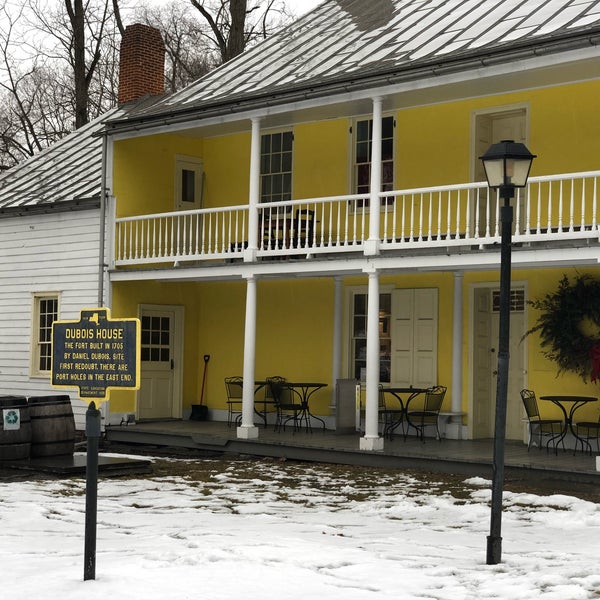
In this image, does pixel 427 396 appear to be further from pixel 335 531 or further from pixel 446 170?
pixel 335 531

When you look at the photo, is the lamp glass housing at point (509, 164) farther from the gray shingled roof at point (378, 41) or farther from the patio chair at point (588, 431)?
the patio chair at point (588, 431)

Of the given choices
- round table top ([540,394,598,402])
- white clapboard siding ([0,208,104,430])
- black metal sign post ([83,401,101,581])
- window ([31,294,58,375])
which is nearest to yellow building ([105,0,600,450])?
round table top ([540,394,598,402])

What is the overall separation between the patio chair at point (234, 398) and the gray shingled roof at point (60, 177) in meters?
3.81

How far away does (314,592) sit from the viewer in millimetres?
6926

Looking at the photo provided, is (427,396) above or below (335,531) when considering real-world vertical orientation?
above

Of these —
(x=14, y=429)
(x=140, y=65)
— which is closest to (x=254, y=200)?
(x=14, y=429)

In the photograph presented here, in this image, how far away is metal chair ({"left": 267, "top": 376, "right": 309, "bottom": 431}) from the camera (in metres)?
17.1

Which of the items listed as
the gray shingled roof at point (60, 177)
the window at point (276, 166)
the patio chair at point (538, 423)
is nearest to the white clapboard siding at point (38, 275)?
the gray shingled roof at point (60, 177)

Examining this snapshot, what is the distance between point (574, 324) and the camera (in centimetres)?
1433

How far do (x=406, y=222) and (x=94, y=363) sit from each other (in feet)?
31.6

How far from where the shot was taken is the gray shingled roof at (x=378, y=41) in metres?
13.2

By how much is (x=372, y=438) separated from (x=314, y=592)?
7.22m

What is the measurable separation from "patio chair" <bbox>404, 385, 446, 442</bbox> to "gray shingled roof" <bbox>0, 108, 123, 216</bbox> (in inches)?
257

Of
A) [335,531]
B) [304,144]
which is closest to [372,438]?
[335,531]
